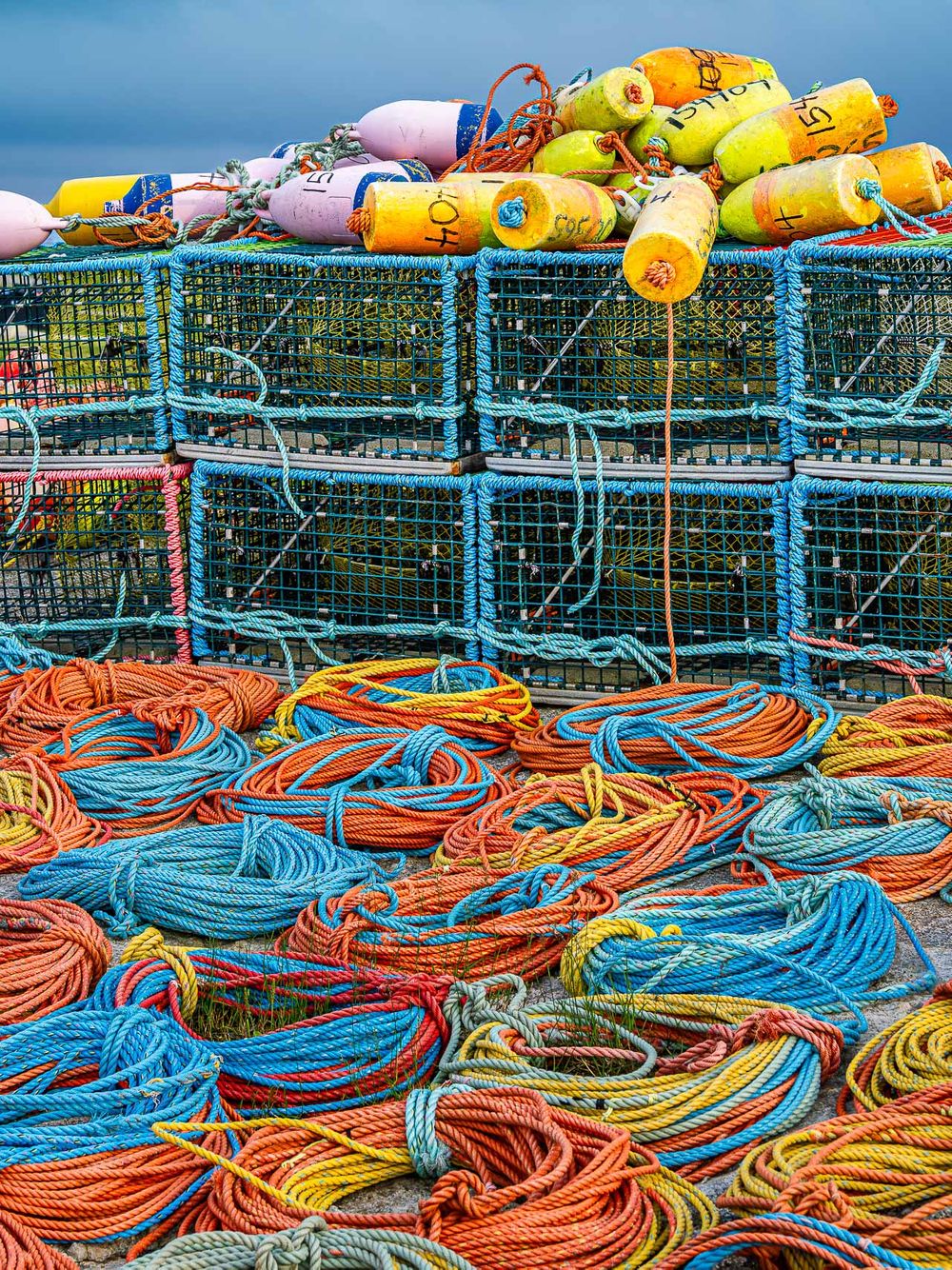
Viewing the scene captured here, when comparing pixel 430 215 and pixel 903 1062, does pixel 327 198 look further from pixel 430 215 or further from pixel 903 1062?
pixel 903 1062

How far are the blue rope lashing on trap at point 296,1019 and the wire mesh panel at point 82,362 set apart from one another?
114 inches

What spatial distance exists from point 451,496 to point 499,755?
97cm

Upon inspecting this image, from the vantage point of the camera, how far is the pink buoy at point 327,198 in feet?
19.4

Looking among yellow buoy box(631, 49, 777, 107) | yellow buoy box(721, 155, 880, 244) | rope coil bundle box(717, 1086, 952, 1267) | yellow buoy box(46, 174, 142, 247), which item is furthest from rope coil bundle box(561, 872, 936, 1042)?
yellow buoy box(46, 174, 142, 247)

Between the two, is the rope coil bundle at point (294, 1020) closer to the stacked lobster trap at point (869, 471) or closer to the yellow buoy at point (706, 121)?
the stacked lobster trap at point (869, 471)

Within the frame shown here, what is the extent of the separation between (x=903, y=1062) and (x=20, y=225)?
498cm

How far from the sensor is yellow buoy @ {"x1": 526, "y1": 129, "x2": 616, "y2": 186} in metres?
5.99

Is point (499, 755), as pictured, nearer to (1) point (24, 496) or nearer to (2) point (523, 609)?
(2) point (523, 609)

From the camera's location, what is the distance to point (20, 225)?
6.41 metres

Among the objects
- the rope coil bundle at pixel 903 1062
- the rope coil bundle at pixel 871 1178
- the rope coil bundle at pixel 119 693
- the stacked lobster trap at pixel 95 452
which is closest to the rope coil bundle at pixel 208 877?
the rope coil bundle at pixel 119 693

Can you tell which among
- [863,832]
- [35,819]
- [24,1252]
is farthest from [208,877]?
[863,832]

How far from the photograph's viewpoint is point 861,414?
5105 mm

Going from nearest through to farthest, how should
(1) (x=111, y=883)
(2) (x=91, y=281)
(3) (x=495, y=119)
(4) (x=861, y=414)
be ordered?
(1) (x=111, y=883) → (4) (x=861, y=414) → (2) (x=91, y=281) → (3) (x=495, y=119)

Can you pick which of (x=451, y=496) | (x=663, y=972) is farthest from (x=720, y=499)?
(x=663, y=972)
